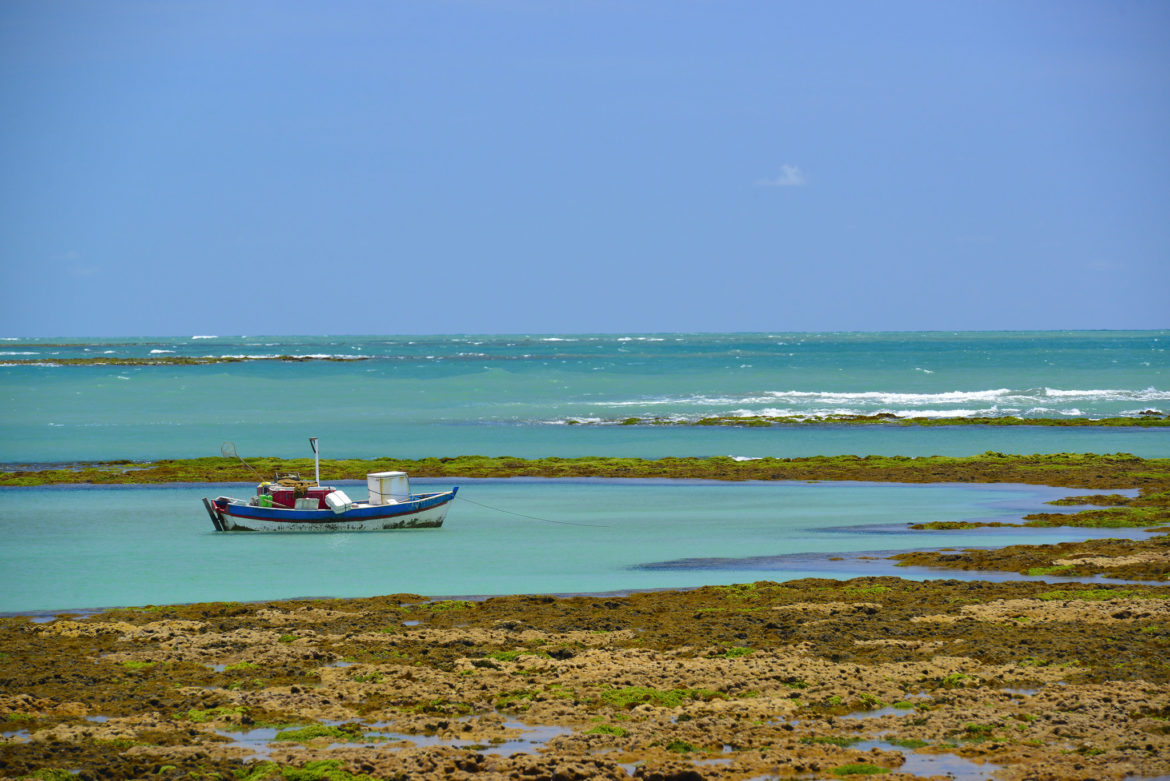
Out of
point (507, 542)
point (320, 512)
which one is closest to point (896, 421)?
point (507, 542)

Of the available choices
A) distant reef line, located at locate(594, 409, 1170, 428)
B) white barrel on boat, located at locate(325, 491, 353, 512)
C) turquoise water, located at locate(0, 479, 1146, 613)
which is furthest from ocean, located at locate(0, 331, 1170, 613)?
distant reef line, located at locate(594, 409, 1170, 428)

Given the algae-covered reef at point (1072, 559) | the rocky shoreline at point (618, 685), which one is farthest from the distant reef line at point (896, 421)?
the rocky shoreline at point (618, 685)

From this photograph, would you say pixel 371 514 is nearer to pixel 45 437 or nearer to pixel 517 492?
pixel 517 492

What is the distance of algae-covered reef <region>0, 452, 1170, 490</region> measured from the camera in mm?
36312

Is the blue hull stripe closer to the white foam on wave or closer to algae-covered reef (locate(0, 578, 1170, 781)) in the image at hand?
algae-covered reef (locate(0, 578, 1170, 781))

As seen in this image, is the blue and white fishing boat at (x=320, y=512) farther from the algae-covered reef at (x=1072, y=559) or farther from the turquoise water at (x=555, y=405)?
the turquoise water at (x=555, y=405)

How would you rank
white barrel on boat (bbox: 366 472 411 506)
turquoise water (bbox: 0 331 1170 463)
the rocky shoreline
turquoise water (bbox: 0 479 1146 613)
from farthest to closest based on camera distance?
turquoise water (bbox: 0 331 1170 463) → white barrel on boat (bbox: 366 472 411 506) → turquoise water (bbox: 0 479 1146 613) → the rocky shoreline

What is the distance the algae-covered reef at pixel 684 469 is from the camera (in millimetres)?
36312

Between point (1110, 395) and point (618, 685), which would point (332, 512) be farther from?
point (1110, 395)

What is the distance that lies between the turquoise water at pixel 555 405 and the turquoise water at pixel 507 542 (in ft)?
40.8

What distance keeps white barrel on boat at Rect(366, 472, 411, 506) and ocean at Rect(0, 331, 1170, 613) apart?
1.08 m

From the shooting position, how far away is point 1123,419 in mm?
56531

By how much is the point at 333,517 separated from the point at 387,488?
150 centimetres

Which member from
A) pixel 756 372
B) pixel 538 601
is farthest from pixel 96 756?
pixel 756 372
